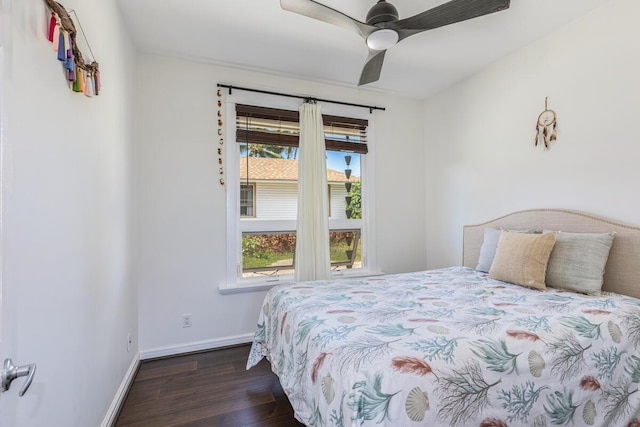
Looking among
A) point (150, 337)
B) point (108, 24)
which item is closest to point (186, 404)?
point (150, 337)

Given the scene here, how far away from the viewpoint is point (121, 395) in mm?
1997

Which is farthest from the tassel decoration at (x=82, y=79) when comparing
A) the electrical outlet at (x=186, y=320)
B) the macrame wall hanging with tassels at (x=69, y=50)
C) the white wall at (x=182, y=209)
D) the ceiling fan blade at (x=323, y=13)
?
the electrical outlet at (x=186, y=320)

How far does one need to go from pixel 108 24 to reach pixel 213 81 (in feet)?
3.57

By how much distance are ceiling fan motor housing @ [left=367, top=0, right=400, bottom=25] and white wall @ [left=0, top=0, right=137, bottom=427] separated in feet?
4.97

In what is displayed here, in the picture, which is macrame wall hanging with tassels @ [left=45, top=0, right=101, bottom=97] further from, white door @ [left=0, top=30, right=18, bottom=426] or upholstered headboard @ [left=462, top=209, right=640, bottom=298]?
upholstered headboard @ [left=462, top=209, right=640, bottom=298]

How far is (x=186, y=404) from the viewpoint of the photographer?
1.99 m

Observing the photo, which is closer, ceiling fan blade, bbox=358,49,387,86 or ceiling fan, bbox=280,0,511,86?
ceiling fan, bbox=280,0,511,86

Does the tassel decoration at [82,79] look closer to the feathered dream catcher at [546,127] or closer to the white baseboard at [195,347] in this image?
the white baseboard at [195,347]

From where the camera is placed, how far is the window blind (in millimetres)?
2984

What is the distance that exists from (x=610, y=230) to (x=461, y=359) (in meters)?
1.77

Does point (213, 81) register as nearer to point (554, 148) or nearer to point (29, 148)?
point (29, 148)

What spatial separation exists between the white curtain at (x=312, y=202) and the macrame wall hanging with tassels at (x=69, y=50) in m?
1.89

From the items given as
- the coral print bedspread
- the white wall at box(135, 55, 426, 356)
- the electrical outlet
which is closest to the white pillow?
the coral print bedspread

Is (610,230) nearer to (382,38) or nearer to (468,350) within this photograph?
(468,350)
